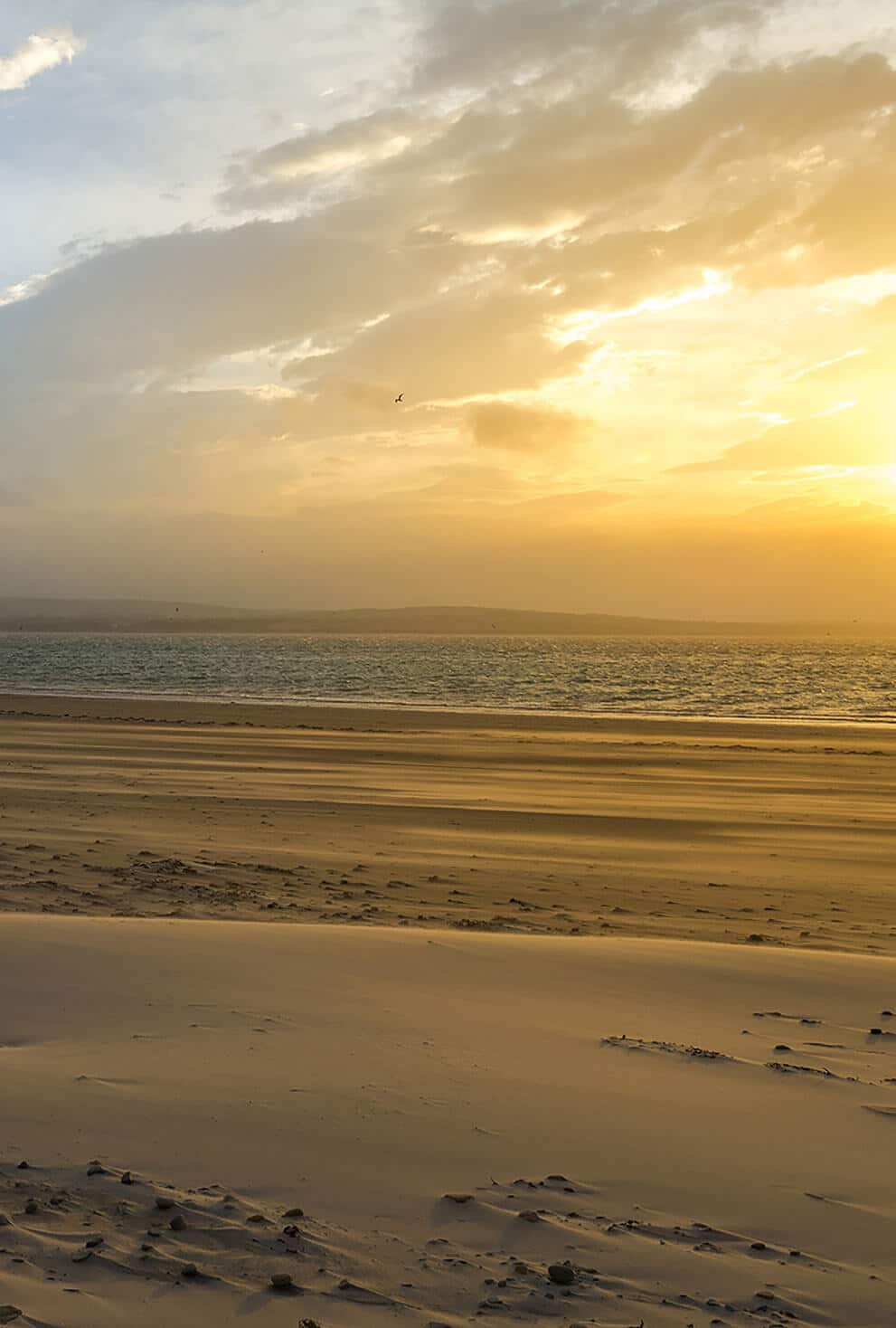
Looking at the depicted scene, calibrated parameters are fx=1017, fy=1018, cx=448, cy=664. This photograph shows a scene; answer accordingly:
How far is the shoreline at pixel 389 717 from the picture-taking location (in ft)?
108

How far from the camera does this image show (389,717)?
117 ft

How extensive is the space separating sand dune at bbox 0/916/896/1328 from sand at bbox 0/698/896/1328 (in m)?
0.02

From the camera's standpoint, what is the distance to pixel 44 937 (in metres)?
7.80

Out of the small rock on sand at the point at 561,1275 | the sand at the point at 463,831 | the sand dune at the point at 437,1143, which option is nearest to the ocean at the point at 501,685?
the sand at the point at 463,831

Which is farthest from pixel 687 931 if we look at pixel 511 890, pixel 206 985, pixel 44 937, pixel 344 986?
pixel 44 937

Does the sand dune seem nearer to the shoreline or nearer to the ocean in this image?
the shoreline

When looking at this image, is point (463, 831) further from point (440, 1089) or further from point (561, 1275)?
point (561, 1275)

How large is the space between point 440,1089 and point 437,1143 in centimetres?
57

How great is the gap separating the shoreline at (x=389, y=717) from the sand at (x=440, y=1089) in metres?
19.6

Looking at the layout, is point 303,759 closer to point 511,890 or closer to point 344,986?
point 511,890

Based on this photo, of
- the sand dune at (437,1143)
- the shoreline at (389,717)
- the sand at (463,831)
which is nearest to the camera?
the sand dune at (437,1143)

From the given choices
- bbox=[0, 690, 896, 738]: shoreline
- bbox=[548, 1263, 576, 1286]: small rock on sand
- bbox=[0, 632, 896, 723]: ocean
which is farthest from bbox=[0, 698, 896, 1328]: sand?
bbox=[0, 632, 896, 723]: ocean

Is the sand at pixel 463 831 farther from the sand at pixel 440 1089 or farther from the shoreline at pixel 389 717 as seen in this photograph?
the shoreline at pixel 389 717

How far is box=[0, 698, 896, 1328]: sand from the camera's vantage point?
142 inches
